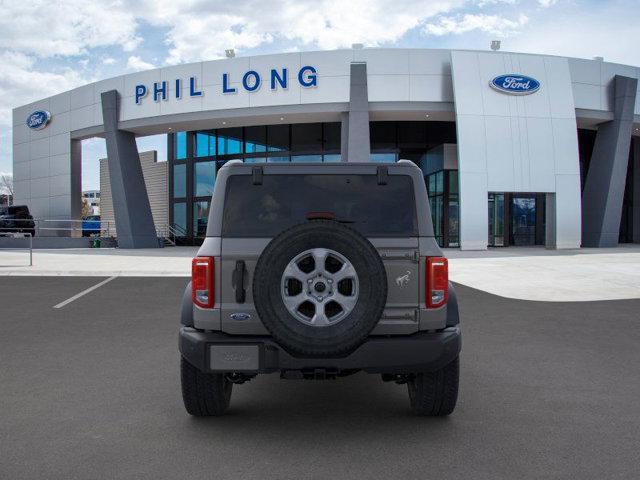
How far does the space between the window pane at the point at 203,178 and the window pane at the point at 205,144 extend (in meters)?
0.64

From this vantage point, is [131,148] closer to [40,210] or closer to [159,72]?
[159,72]

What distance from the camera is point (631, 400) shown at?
15.2ft

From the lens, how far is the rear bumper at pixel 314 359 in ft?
11.7

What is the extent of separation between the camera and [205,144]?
35.4 meters

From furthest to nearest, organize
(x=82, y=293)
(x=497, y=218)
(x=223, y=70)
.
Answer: (x=497, y=218) → (x=223, y=70) → (x=82, y=293)

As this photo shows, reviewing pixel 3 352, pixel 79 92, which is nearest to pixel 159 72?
pixel 79 92

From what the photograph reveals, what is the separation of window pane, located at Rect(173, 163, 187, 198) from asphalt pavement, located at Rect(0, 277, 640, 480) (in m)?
30.1

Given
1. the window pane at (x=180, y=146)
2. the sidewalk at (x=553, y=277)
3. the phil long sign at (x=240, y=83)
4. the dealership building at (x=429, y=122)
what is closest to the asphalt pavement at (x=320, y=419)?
the sidewalk at (x=553, y=277)

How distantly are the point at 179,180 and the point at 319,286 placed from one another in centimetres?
3512

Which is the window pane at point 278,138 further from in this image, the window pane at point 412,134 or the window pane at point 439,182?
the window pane at point 439,182

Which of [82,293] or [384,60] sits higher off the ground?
[384,60]

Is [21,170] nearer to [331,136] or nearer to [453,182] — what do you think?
[331,136]

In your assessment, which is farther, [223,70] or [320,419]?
[223,70]

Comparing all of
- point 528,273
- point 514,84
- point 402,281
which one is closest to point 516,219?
point 514,84
